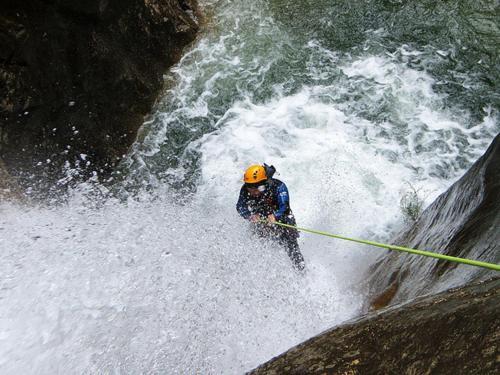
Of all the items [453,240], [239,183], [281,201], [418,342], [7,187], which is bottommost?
[239,183]

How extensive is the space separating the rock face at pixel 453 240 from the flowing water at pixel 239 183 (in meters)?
0.63

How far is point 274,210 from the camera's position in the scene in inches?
252

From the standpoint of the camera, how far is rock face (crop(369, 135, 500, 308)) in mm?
3744

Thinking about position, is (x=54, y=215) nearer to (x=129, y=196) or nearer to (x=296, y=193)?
(x=129, y=196)

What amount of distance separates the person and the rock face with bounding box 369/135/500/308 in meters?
1.20

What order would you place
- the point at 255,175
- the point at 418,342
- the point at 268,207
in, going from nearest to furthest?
the point at 418,342, the point at 255,175, the point at 268,207

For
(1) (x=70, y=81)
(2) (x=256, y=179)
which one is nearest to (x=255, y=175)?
(2) (x=256, y=179)

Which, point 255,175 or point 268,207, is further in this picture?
point 268,207

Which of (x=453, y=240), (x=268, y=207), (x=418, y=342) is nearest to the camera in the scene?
(x=418, y=342)

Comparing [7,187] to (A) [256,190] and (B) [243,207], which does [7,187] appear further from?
(A) [256,190]

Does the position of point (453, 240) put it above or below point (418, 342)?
below

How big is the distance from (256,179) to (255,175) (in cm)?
6

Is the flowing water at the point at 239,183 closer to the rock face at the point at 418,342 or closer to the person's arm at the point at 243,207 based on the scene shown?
the person's arm at the point at 243,207

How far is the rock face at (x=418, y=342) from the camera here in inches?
95.0
